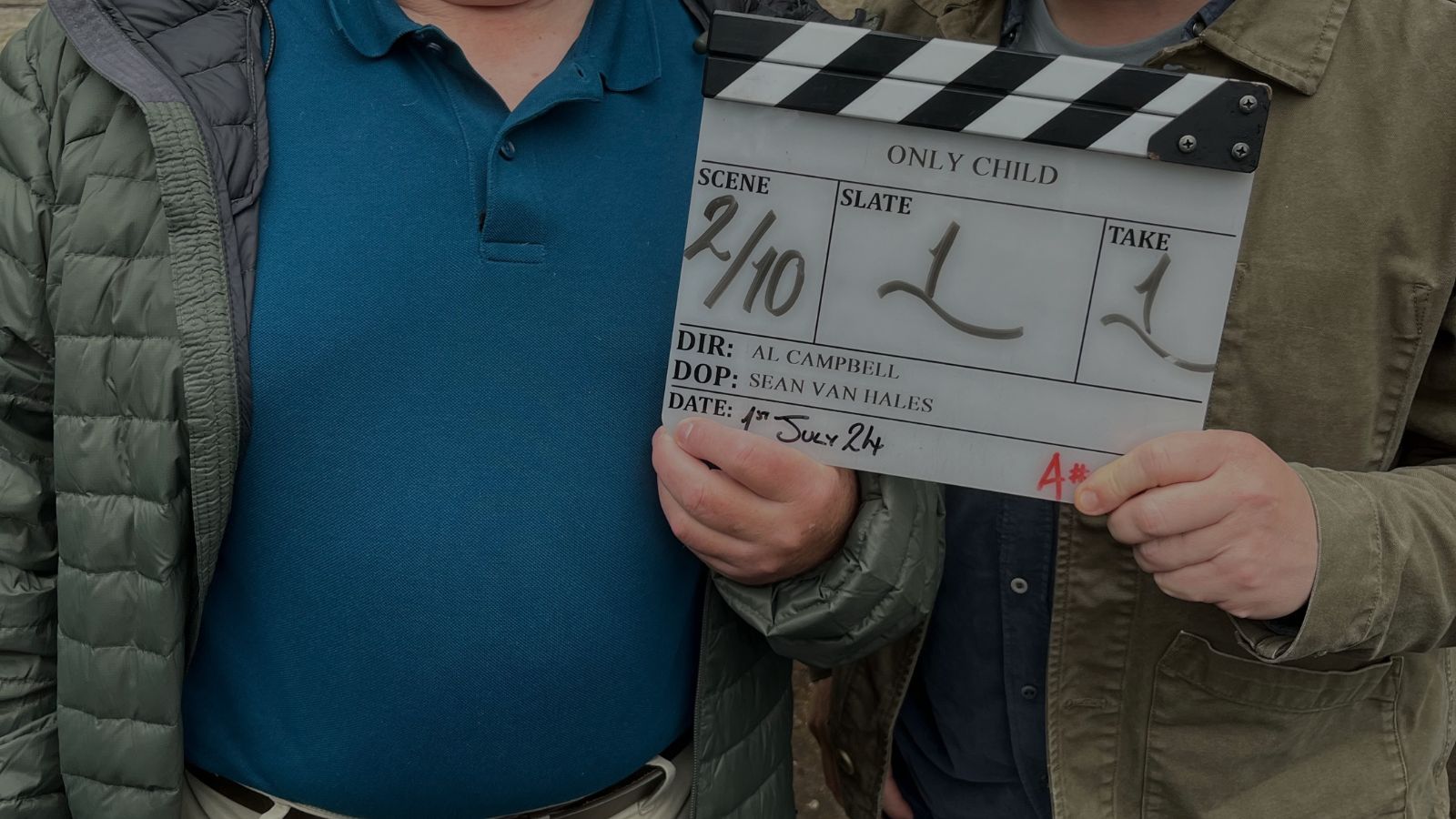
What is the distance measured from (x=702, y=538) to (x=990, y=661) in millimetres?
466

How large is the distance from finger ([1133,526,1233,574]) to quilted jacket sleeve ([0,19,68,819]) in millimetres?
1123

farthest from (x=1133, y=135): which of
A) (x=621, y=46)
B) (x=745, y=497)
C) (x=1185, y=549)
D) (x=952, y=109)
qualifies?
(x=621, y=46)

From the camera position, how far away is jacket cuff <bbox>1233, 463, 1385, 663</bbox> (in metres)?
1.15

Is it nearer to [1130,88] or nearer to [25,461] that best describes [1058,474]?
[1130,88]

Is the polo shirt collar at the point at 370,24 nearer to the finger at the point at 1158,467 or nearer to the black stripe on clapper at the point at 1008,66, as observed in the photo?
the black stripe on clapper at the point at 1008,66

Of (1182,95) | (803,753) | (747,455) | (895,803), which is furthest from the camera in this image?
(803,753)

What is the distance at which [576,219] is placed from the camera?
1.29 m

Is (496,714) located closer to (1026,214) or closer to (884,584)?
(884,584)

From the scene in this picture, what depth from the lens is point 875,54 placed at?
1083 mm

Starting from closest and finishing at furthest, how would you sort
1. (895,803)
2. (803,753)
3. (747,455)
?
(747,455) → (895,803) → (803,753)

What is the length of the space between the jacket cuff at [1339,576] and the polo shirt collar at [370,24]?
3.38 ft

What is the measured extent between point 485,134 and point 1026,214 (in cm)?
58

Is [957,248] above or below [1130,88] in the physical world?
below

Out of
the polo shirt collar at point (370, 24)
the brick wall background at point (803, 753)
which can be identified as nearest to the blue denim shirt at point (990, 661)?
the polo shirt collar at point (370, 24)
